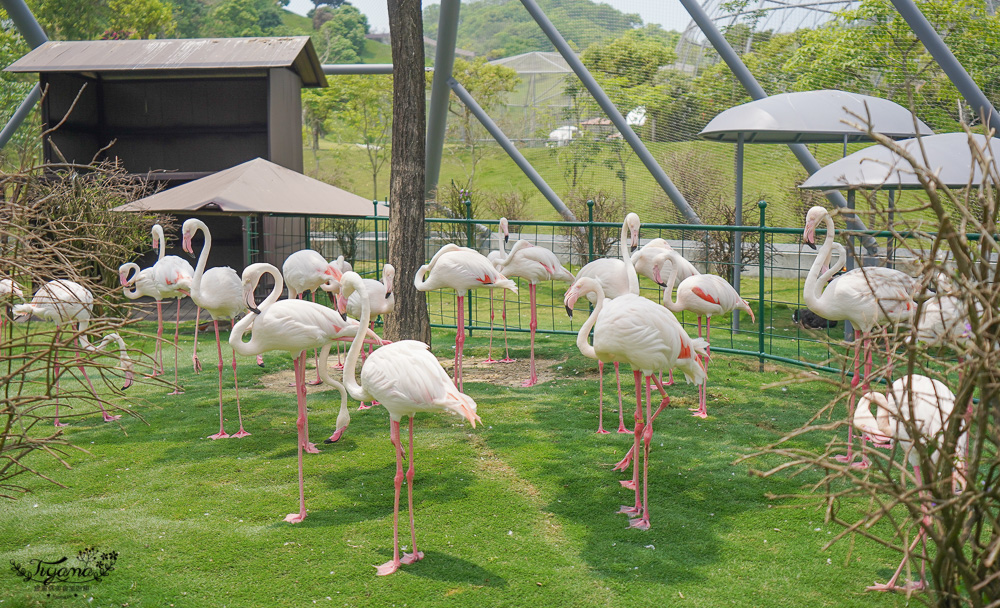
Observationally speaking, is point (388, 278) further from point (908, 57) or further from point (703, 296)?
point (908, 57)

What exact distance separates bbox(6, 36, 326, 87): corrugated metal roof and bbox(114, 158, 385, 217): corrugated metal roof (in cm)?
272

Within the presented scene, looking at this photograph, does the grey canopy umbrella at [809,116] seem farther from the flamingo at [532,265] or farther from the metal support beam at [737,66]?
the flamingo at [532,265]

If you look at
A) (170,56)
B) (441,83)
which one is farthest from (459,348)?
(170,56)

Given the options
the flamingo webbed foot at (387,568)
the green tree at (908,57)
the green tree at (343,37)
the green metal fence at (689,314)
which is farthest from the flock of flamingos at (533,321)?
the green tree at (343,37)

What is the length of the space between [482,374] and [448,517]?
148 inches

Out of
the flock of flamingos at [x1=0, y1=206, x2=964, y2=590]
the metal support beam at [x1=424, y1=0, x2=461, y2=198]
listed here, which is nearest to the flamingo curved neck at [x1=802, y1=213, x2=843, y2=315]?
the flock of flamingos at [x1=0, y1=206, x2=964, y2=590]

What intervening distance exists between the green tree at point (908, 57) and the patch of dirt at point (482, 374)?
763 cm

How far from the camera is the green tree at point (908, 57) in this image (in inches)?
478

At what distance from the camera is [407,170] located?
7711mm

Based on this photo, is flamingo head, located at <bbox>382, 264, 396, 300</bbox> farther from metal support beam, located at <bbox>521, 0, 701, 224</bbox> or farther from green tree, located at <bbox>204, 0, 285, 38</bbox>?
green tree, located at <bbox>204, 0, 285, 38</bbox>

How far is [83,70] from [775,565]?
42.6ft

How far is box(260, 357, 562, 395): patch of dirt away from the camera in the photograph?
7.98 metres

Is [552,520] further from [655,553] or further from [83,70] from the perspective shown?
[83,70]

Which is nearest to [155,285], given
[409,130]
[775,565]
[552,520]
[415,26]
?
[409,130]
